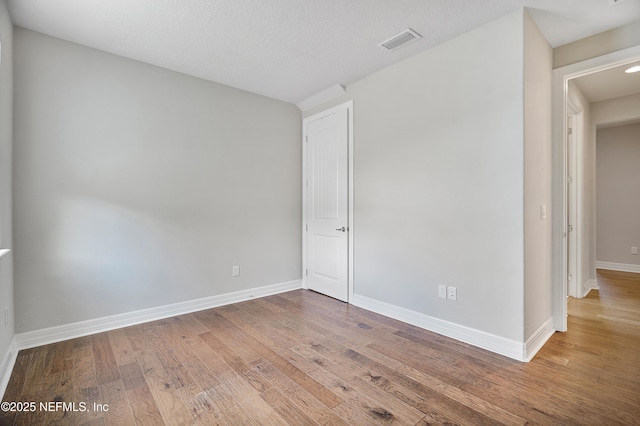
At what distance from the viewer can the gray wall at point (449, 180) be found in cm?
229

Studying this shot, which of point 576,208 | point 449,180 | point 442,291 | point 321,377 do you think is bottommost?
point 321,377

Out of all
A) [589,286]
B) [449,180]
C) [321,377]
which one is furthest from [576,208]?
[321,377]

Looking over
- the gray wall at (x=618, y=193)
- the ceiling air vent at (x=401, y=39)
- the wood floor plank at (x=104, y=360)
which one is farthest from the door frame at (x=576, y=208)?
the wood floor plank at (x=104, y=360)

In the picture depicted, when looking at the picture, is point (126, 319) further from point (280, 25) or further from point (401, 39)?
point (401, 39)

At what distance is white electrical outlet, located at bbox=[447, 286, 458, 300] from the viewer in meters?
2.61

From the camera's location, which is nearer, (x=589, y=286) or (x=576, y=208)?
(x=576, y=208)

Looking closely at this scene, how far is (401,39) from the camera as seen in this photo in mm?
2600

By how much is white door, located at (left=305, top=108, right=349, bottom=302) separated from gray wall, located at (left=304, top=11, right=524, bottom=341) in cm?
26

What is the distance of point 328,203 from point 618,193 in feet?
16.8

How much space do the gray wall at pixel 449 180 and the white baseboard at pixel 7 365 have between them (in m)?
2.90

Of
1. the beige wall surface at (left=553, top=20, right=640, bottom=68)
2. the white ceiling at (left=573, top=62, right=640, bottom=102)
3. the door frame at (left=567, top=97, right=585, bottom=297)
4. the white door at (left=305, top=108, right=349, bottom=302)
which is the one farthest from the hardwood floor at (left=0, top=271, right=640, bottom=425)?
the white ceiling at (left=573, top=62, right=640, bottom=102)

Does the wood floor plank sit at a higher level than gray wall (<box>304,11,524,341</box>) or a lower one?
lower

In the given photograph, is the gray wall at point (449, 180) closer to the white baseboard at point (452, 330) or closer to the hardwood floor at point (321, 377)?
the white baseboard at point (452, 330)

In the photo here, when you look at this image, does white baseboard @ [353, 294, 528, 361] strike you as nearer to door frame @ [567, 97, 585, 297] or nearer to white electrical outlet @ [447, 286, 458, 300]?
white electrical outlet @ [447, 286, 458, 300]
